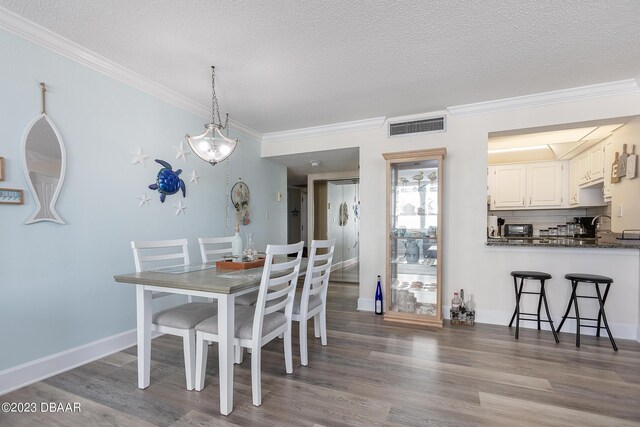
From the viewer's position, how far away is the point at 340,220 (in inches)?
275

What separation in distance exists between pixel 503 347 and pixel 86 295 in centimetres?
357

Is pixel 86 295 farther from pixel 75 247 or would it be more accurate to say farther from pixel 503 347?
pixel 503 347

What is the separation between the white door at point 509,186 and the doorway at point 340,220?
8.10 feet

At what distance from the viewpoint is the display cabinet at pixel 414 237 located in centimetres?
334

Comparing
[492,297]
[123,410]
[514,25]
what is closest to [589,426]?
[492,297]

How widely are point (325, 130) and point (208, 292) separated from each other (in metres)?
2.97

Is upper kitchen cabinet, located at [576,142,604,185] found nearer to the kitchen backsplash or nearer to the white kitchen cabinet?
the white kitchen cabinet

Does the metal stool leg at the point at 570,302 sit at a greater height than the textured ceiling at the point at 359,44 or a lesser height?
lesser

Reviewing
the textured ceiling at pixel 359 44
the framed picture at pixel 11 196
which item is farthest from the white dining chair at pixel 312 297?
the framed picture at pixel 11 196

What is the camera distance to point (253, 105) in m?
3.38

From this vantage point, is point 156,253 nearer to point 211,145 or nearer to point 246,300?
point 246,300

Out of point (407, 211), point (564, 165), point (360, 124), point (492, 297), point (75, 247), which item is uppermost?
point (360, 124)

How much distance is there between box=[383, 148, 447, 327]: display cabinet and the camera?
11.0ft

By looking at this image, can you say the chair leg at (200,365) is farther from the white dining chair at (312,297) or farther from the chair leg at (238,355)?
the white dining chair at (312,297)
